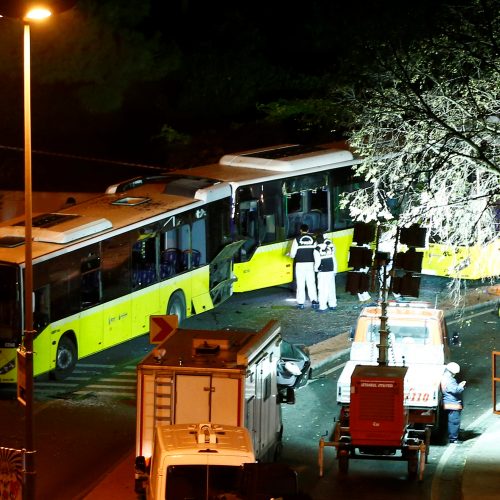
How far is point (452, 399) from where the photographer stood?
20047 mm

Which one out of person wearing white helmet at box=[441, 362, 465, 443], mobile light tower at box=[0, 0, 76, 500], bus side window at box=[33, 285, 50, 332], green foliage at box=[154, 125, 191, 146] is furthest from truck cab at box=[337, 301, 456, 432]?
green foliage at box=[154, 125, 191, 146]

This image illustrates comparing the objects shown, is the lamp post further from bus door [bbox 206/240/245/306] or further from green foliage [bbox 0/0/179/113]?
green foliage [bbox 0/0/179/113]

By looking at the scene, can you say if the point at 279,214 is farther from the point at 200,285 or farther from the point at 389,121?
the point at 389,121

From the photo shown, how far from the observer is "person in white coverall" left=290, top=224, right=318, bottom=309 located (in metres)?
27.8

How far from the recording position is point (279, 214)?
2897cm

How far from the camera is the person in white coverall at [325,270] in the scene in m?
27.5

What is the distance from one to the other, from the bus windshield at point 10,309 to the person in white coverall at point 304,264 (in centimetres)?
753

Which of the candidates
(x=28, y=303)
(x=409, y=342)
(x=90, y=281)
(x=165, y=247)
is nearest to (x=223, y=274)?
(x=165, y=247)

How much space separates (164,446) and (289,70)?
110 feet

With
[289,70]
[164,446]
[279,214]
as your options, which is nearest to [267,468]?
[164,446]

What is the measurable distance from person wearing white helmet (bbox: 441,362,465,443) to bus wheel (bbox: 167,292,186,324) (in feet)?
23.9

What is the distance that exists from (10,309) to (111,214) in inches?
144

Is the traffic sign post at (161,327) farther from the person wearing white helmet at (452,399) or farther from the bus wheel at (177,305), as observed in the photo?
the bus wheel at (177,305)

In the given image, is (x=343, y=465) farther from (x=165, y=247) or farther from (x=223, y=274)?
(x=223, y=274)
